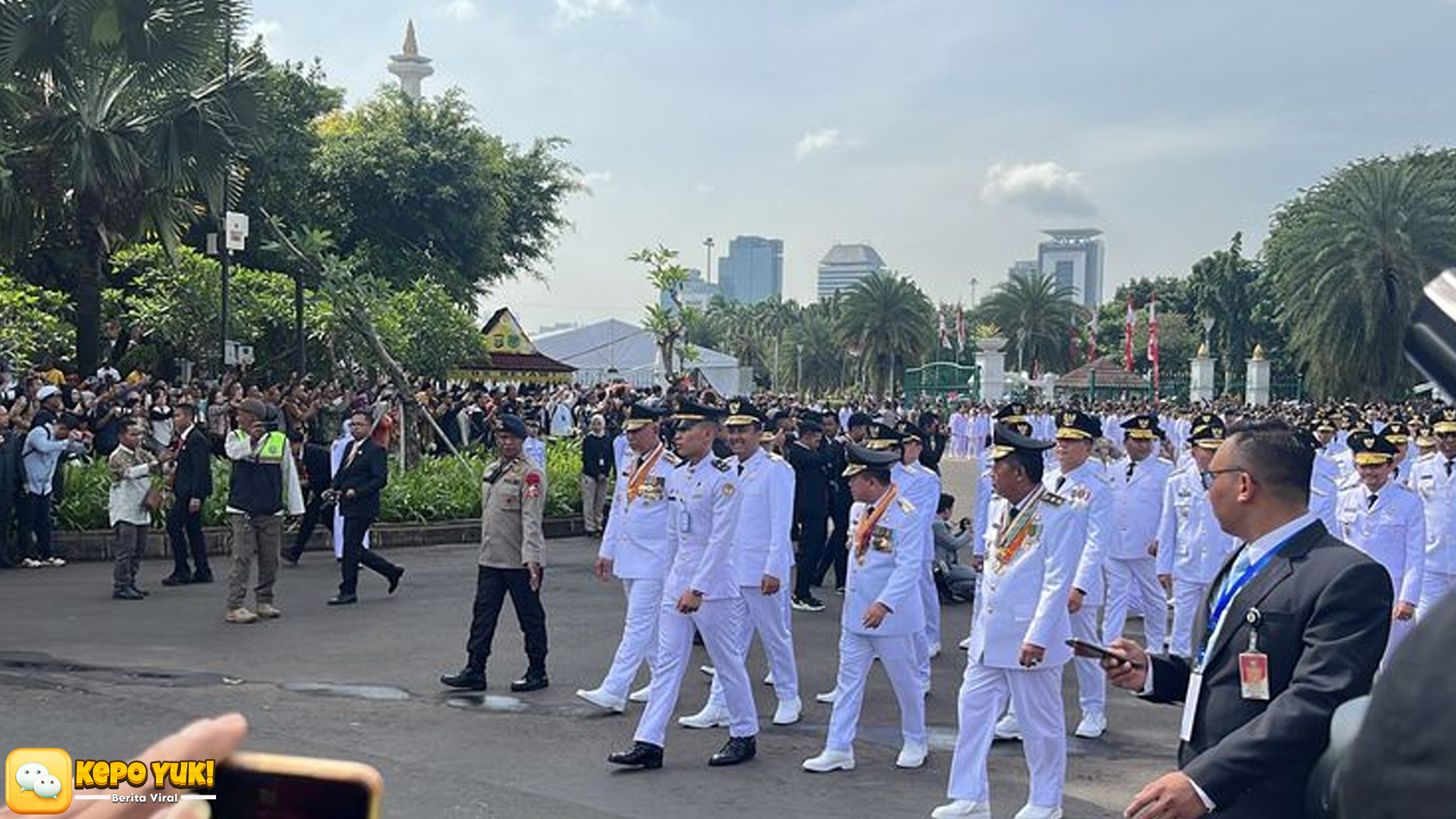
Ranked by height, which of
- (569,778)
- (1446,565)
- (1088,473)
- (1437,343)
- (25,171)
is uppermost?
(25,171)

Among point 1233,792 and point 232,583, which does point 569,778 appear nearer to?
point 1233,792

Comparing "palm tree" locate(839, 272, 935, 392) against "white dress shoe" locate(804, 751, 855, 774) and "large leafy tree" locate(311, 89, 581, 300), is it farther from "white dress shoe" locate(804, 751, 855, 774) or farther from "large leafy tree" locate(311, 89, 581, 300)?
"white dress shoe" locate(804, 751, 855, 774)

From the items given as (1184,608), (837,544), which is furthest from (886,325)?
(1184,608)

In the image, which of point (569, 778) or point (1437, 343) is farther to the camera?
point (569, 778)

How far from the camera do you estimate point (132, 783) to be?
1254 millimetres

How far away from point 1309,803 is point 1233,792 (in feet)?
3.47

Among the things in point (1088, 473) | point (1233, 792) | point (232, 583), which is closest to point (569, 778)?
point (1088, 473)

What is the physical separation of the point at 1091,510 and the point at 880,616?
5.31 feet

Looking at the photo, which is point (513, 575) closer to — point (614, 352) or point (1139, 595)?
point (1139, 595)

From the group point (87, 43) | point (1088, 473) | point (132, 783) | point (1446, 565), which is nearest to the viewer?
point (132, 783)

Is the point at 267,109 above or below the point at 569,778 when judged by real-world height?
above

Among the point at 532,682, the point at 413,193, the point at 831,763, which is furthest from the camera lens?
the point at 413,193

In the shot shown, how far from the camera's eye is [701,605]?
24.6ft

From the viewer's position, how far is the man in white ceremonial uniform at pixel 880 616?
7.28m
